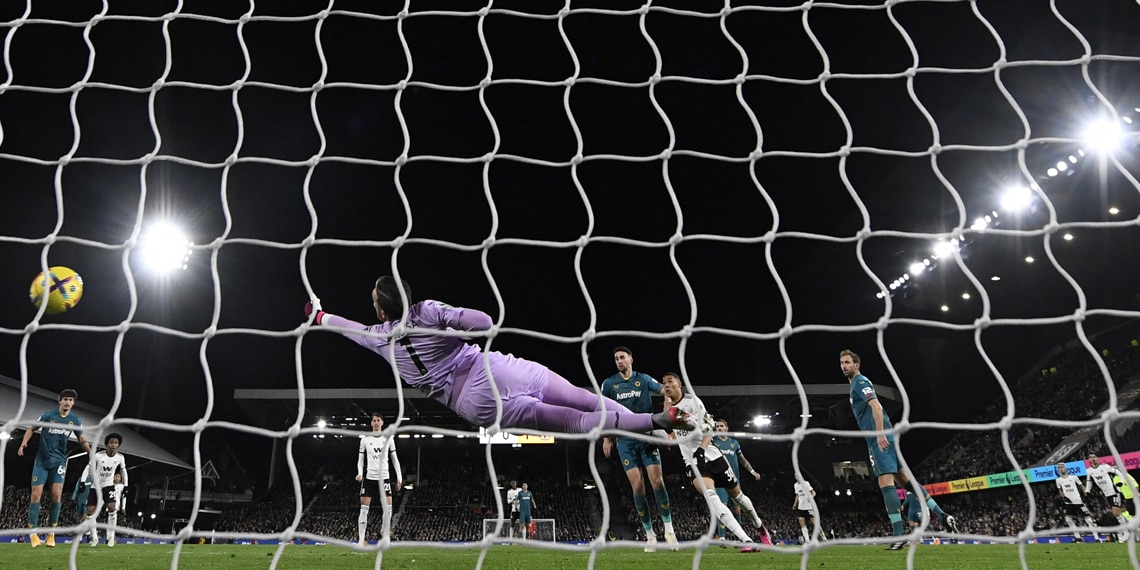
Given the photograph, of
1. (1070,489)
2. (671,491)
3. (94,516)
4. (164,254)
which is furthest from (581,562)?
(671,491)

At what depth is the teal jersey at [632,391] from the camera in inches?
276

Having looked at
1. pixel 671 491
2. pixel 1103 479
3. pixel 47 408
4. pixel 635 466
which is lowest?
pixel 671 491

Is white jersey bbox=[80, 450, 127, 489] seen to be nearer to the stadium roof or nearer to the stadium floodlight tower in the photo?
the stadium floodlight tower

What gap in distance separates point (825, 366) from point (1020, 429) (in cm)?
870

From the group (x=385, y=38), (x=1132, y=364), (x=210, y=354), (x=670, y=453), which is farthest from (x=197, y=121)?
(x=1132, y=364)

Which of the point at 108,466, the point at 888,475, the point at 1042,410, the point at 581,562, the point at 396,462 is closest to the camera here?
the point at 581,562

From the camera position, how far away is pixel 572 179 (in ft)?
28.2

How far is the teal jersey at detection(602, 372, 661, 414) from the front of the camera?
7000 mm

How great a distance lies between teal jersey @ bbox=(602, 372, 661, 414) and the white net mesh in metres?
1.63

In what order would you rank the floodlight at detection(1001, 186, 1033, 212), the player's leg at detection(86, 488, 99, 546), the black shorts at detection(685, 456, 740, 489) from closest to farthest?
the player's leg at detection(86, 488, 99, 546)
the black shorts at detection(685, 456, 740, 489)
the floodlight at detection(1001, 186, 1033, 212)

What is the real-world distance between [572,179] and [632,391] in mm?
2896

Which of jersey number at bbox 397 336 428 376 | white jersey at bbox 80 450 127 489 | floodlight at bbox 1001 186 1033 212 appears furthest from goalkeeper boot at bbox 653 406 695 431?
floodlight at bbox 1001 186 1033 212

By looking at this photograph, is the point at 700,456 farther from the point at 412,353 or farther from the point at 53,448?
the point at 53,448

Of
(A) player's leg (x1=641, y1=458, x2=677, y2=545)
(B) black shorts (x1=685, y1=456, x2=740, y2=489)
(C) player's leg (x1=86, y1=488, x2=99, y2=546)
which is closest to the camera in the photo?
(C) player's leg (x1=86, y1=488, x2=99, y2=546)
